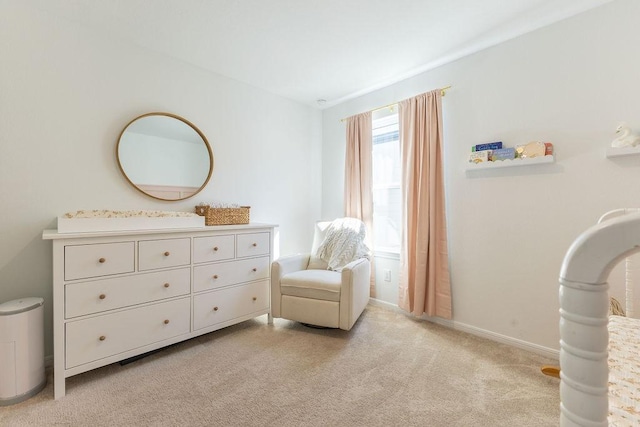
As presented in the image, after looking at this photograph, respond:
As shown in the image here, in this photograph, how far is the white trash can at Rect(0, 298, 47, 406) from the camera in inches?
62.8

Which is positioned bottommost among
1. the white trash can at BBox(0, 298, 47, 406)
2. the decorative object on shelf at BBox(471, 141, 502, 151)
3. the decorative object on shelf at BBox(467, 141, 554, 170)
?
the white trash can at BBox(0, 298, 47, 406)

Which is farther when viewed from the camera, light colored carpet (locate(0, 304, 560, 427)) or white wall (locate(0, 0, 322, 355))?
white wall (locate(0, 0, 322, 355))

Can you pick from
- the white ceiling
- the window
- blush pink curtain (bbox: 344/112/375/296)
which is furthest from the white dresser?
the white ceiling

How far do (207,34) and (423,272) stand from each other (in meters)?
2.67

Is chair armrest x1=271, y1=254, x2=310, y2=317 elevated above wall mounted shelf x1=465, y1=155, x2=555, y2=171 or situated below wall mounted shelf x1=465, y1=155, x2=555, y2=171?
below

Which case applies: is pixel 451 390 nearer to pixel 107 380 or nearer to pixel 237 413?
pixel 237 413

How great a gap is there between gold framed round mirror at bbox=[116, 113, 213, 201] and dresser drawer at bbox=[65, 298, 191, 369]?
955 mm

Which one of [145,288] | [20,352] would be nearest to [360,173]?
[145,288]

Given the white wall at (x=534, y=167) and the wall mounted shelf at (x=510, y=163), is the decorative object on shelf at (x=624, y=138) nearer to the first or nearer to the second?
the white wall at (x=534, y=167)

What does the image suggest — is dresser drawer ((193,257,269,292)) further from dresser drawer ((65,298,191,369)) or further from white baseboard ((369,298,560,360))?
white baseboard ((369,298,560,360))

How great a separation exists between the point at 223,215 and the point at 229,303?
0.75 m

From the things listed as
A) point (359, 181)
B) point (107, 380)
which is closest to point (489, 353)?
point (359, 181)

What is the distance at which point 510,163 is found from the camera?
2.17m

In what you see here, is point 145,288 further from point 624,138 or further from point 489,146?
point 624,138
